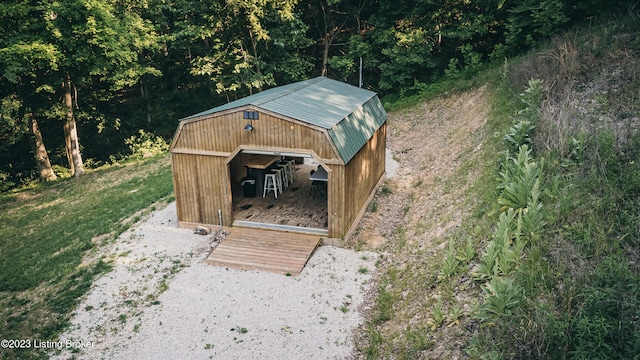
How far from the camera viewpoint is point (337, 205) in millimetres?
10211

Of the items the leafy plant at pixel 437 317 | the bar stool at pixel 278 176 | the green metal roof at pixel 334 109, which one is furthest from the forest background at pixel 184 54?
the leafy plant at pixel 437 317

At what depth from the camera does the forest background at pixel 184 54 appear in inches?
645

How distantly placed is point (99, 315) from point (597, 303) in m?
8.28

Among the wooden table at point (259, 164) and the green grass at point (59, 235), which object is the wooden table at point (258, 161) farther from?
the green grass at point (59, 235)

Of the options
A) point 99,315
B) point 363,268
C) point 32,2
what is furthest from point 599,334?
point 32,2

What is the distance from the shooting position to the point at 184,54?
2638 cm

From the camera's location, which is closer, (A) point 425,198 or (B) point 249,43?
(A) point 425,198

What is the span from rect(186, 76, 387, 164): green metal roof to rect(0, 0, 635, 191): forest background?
26.3 feet

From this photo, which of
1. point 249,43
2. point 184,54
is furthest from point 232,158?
point 184,54

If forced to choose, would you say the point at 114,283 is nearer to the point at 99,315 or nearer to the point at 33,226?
the point at 99,315

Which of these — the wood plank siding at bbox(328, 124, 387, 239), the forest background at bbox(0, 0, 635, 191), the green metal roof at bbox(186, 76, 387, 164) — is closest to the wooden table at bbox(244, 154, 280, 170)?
the green metal roof at bbox(186, 76, 387, 164)

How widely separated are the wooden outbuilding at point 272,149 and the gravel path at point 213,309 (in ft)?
3.97

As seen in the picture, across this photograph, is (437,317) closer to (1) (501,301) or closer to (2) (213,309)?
(1) (501,301)

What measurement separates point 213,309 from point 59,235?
6989 millimetres
